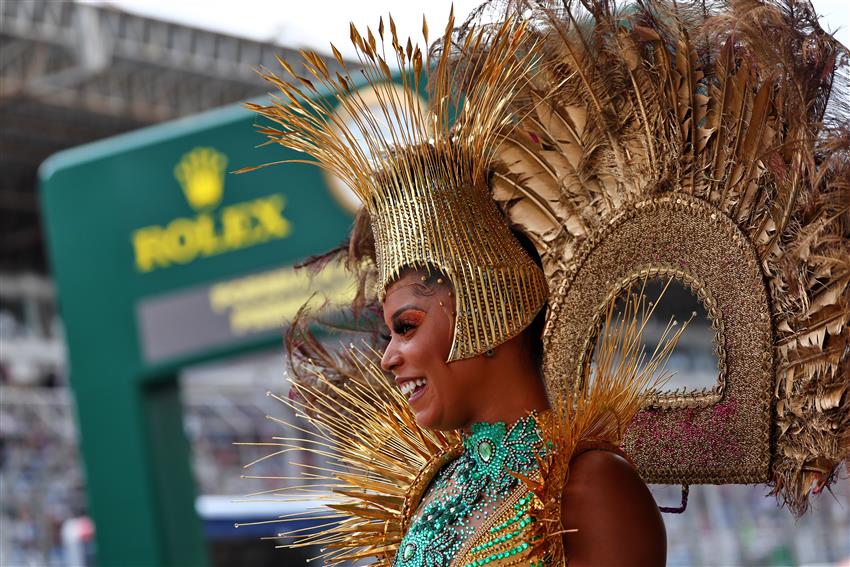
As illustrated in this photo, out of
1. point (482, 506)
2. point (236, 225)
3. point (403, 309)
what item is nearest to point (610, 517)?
point (482, 506)

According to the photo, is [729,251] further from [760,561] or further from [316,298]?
[760,561]

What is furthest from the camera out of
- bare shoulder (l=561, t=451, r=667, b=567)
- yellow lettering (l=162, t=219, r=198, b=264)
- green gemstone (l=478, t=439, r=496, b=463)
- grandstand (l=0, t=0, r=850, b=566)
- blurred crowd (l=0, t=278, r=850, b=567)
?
grandstand (l=0, t=0, r=850, b=566)

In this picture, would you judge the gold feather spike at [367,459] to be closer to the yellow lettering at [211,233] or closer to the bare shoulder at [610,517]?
the bare shoulder at [610,517]

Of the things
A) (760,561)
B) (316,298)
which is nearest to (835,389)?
(316,298)

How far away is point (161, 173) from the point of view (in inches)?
270

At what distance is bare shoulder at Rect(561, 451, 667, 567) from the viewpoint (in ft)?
5.30

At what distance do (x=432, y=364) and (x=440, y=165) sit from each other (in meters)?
0.34

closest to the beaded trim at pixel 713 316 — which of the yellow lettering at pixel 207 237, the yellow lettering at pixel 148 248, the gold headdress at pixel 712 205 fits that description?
the gold headdress at pixel 712 205

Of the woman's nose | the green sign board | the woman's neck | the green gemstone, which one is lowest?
the green gemstone

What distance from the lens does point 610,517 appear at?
164 cm

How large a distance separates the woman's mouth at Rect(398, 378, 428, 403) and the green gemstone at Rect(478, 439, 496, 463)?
14 centimetres

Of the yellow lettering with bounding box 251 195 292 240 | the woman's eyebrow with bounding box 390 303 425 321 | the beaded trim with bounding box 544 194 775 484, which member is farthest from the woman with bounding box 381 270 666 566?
the yellow lettering with bounding box 251 195 292 240

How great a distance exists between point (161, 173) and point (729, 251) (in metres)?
5.51

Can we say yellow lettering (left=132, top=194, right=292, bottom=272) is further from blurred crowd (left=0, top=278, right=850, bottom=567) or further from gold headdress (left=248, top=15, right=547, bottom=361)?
gold headdress (left=248, top=15, right=547, bottom=361)
